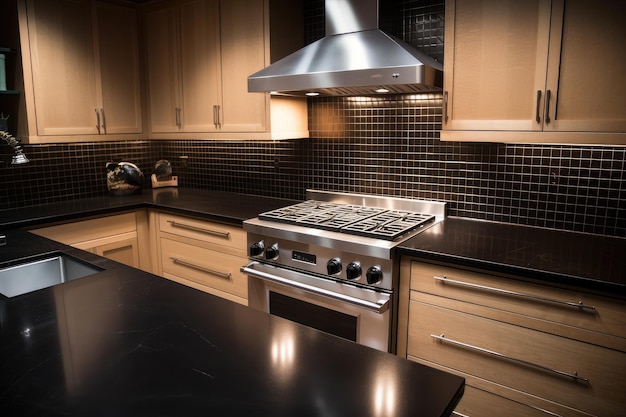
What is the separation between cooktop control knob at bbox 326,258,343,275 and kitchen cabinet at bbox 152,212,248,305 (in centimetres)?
64

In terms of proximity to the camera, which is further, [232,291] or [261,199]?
[261,199]

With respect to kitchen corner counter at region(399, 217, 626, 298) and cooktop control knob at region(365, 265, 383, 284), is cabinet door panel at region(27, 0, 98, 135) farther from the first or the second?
kitchen corner counter at region(399, 217, 626, 298)

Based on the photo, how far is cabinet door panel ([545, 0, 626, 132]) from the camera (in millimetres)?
1677

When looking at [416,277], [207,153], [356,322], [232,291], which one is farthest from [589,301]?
[207,153]

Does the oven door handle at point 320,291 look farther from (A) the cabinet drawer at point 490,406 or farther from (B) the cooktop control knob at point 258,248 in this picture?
(A) the cabinet drawer at point 490,406

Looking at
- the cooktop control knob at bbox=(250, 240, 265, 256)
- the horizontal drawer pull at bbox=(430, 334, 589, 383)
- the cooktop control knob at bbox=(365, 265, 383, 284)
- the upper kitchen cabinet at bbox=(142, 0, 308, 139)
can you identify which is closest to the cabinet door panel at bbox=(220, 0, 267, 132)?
the upper kitchen cabinet at bbox=(142, 0, 308, 139)

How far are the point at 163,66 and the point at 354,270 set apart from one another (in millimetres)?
2075

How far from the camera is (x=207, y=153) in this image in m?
3.46

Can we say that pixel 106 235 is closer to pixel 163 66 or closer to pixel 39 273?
pixel 39 273

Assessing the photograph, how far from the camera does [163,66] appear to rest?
3160mm

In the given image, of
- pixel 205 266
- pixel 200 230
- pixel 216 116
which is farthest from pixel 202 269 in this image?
pixel 216 116

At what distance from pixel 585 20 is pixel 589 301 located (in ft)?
3.37

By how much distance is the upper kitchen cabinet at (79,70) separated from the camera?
2680 mm

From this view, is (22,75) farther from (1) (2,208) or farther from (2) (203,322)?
(2) (203,322)
